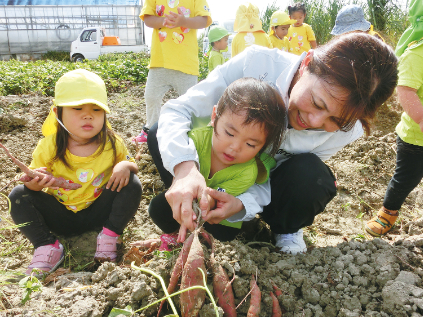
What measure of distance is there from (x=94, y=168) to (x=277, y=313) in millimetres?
1362

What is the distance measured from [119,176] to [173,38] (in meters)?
1.97

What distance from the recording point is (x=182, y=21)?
306 centimetres

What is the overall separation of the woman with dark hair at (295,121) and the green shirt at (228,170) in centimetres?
6

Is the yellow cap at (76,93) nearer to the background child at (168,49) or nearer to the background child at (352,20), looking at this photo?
the background child at (168,49)

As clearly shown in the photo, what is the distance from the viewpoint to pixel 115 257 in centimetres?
186

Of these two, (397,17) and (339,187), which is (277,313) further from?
(397,17)

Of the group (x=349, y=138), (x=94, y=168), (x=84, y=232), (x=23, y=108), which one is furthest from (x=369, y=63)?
(x=23, y=108)

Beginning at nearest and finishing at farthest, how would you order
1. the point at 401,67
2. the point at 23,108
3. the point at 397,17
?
the point at 401,67
the point at 23,108
the point at 397,17

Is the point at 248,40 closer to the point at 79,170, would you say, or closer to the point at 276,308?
the point at 79,170

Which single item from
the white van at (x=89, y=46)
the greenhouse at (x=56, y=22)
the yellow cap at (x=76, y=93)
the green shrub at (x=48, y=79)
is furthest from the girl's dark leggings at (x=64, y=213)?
the greenhouse at (x=56, y=22)

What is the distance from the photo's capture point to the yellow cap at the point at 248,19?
17.2 ft

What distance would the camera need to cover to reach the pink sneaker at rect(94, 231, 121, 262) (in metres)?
1.80

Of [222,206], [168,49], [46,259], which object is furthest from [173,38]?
[46,259]

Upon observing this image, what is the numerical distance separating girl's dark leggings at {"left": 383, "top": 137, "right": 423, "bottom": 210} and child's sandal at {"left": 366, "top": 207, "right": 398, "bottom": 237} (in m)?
0.05
